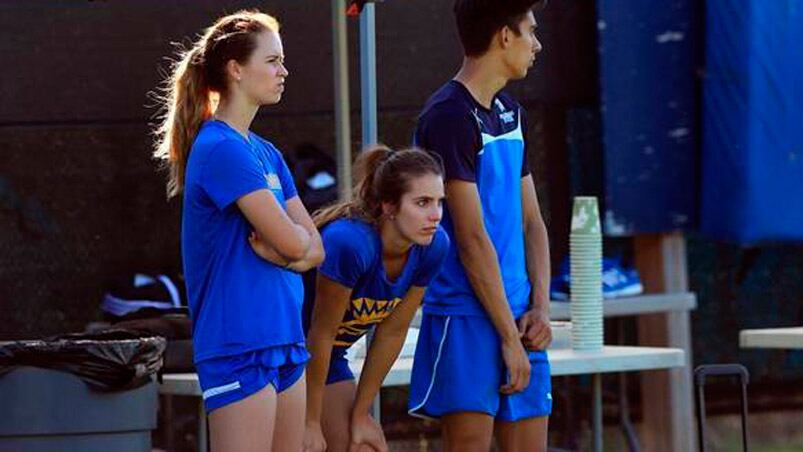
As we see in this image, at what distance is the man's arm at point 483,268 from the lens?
4246 mm

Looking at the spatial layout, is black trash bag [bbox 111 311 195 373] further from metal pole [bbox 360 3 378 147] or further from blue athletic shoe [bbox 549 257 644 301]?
blue athletic shoe [bbox 549 257 644 301]

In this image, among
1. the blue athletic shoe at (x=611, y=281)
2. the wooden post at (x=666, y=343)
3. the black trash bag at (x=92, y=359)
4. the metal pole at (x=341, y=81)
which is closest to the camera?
the black trash bag at (x=92, y=359)

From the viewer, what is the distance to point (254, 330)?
12.9 feet

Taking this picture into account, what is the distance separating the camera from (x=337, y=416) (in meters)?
4.39

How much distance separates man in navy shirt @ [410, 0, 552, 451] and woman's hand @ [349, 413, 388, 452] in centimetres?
11

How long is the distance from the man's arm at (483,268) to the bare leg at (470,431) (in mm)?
91

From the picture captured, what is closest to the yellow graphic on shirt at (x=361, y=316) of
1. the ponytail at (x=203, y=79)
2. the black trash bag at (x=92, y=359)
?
the ponytail at (x=203, y=79)

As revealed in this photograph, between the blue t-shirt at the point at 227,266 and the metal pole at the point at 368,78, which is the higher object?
the metal pole at the point at 368,78

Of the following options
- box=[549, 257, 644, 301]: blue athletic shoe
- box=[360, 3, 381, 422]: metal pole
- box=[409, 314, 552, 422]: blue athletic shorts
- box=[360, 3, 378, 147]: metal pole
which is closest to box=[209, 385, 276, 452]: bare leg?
box=[409, 314, 552, 422]: blue athletic shorts

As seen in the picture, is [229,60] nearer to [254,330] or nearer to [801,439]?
[254,330]

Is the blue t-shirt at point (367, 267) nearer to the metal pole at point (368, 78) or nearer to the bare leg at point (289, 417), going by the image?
the bare leg at point (289, 417)

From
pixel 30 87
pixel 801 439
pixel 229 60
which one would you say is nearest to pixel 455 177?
pixel 229 60

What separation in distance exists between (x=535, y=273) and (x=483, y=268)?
11.7 inches

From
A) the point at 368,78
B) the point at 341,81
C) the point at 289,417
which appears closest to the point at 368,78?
the point at 368,78
